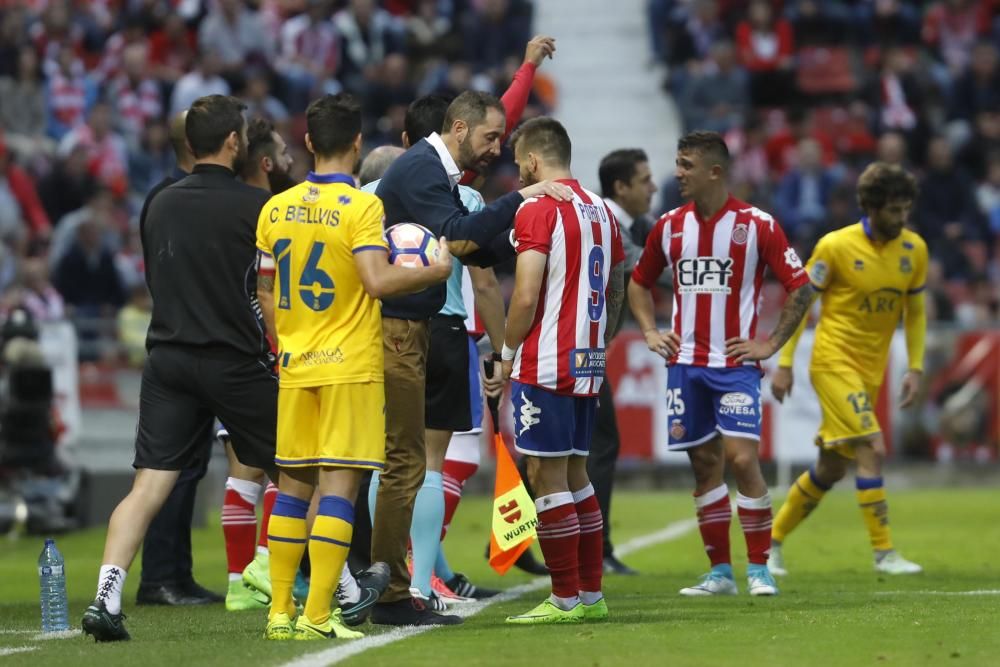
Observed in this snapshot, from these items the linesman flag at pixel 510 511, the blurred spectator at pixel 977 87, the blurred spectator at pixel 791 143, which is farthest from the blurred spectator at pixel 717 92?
the linesman flag at pixel 510 511

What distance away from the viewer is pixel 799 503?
11.2 metres

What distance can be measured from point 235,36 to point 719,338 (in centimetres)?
1590

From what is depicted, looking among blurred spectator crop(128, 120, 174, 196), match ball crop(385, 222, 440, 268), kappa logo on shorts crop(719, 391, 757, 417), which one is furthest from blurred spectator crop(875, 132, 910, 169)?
match ball crop(385, 222, 440, 268)

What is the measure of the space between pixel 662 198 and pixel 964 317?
4.00m

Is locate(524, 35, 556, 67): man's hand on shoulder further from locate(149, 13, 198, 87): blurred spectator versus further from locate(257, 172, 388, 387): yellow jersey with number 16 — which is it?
locate(149, 13, 198, 87): blurred spectator

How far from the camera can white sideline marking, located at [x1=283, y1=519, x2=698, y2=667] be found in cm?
689

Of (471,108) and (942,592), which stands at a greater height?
(471,108)

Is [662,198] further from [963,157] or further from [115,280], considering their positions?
[115,280]

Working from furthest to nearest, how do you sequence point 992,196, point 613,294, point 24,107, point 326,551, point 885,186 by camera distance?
point 992,196 → point 24,107 → point 885,186 → point 613,294 → point 326,551

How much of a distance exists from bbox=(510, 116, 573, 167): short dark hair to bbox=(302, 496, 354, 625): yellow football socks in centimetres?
188

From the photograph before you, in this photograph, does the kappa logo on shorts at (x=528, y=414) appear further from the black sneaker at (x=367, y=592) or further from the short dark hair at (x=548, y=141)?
the short dark hair at (x=548, y=141)

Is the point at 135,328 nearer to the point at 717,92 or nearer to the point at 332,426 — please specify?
the point at 717,92

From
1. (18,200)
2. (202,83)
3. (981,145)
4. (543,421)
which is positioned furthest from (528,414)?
(981,145)

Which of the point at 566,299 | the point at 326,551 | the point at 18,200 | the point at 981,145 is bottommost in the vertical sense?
the point at 326,551
